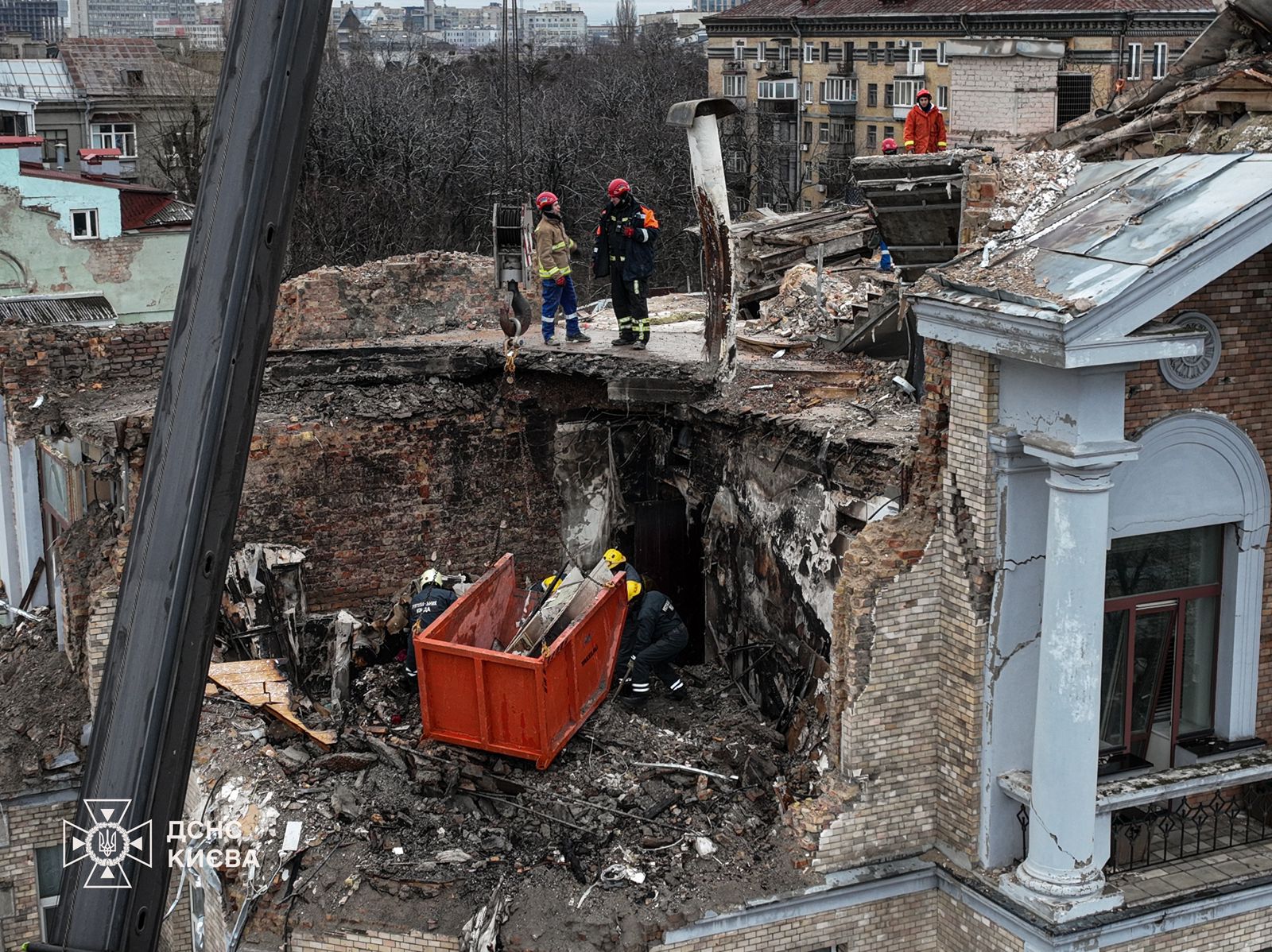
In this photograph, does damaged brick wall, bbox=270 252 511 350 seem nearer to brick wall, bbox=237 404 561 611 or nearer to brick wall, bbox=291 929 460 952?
brick wall, bbox=237 404 561 611

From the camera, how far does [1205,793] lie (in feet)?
30.6

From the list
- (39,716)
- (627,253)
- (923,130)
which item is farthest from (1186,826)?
(923,130)

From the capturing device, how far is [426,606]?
12.2m

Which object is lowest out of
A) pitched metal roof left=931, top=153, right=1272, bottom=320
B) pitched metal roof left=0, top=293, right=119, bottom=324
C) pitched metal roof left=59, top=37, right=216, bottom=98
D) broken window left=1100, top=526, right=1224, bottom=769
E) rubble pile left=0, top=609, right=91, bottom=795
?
rubble pile left=0, top=609, right=91, bottom=795

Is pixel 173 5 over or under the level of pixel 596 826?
over

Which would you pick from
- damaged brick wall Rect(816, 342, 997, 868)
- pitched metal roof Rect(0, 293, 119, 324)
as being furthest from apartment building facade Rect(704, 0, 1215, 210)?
damaged brick wall Rect(816, 342, 997, 868)

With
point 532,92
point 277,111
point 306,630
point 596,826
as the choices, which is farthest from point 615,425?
point 532,92

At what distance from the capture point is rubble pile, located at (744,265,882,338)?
15.7m

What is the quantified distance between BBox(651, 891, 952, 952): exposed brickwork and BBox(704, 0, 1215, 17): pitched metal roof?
105 ft

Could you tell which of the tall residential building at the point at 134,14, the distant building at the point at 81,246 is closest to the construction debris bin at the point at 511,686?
the distant building at the point at 81,246

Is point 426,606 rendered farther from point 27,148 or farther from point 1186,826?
point 27,148

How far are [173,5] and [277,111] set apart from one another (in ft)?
653

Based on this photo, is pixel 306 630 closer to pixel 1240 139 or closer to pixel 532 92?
pixel 1240 139

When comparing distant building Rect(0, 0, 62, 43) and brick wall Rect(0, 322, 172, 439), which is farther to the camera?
distant building Rect(0, 0, 62, 43)
